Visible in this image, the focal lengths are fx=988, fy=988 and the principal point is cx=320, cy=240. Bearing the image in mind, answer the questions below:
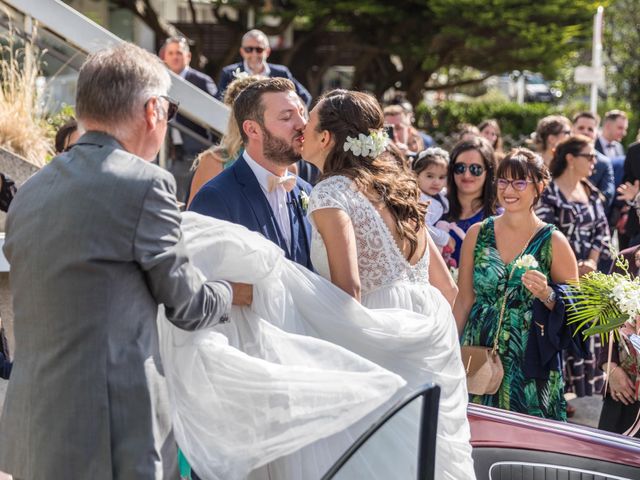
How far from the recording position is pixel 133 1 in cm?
2359

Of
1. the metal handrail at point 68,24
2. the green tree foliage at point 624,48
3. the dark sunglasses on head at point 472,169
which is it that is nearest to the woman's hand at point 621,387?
the dark sunglasses on head at point 472,169

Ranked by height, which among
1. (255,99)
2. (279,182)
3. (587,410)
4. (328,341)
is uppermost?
(255,99)

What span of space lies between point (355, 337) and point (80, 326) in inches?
44.0

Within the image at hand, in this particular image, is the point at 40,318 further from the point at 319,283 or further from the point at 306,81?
the point at 306,81

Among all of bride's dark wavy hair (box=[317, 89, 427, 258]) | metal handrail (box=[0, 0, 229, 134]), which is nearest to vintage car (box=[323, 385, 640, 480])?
bride's dark wavy hair (box=[317, 89, 427, 258])

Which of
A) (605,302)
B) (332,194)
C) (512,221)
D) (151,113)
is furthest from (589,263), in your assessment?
(151,113)

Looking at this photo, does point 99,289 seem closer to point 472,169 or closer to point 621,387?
point 621,387

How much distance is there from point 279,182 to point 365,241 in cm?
61

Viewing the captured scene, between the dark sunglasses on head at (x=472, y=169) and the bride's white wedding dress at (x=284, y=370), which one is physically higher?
the dark sunglasses on head at (x=472, y=169)

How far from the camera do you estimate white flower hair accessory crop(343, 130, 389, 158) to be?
3959 mm

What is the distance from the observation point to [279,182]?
14.1 feet

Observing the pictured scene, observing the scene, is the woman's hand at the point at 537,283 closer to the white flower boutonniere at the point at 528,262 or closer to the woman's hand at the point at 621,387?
the white flower boutonniere at the point at 528,262

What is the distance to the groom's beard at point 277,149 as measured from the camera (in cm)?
430

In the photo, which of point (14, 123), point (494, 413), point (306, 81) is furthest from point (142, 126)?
point (306, 81)
